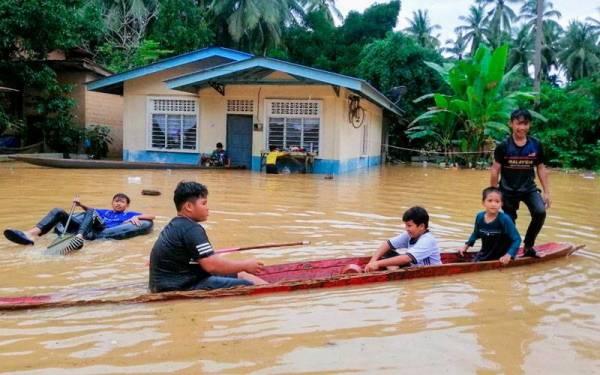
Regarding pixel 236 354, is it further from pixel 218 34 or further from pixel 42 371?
pixel 218 34

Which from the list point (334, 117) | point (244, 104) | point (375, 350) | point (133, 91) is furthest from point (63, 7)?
point (375, 350)

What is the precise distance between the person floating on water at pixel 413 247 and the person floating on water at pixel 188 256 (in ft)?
4.62

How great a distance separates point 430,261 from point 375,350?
1.95 meters

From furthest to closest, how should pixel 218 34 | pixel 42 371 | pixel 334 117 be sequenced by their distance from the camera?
pixel 218 34 < pixel 334 117 < pixel 42 371

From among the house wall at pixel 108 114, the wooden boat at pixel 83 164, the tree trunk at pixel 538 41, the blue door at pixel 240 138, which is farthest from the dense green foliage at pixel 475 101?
the house wall at pixel 108 114

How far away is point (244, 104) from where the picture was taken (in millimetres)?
18422

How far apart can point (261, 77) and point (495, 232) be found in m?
13.5

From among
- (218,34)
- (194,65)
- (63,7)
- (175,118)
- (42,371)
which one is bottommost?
(42,371)

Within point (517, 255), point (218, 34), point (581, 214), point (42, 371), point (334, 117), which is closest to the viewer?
point (42, 371)

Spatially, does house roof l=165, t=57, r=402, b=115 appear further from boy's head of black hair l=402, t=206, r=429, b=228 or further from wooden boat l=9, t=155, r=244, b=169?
boy's head of black hair l=402, t=206, r=429, b=228

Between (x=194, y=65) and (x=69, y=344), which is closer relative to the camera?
(x=69, y=344)

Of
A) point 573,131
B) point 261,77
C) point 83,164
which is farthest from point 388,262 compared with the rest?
point 573,131

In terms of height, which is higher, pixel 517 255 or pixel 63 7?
pixel 63 7

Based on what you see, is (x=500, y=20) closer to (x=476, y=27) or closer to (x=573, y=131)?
(x=476, y=27)
